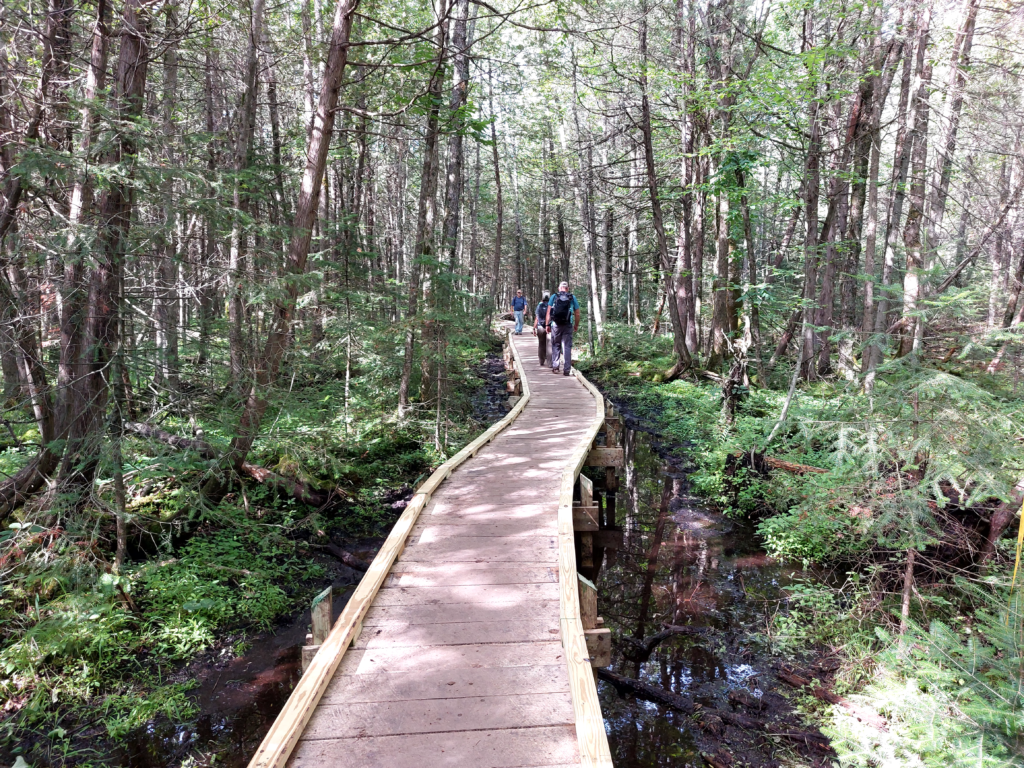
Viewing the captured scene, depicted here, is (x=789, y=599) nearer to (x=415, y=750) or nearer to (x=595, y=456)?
(x=595, y=456)

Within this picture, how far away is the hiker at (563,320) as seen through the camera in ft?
41.2

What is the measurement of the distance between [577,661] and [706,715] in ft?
7.86

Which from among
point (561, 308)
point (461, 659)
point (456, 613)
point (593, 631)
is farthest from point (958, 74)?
point (461, 659)

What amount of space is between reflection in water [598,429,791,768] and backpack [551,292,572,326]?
187 inches

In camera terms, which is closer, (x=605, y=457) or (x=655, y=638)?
(x=655, y=638)

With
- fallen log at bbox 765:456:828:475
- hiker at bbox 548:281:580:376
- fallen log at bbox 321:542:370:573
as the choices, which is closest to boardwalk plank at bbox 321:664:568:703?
fallen log at bbox 321:542:370:573

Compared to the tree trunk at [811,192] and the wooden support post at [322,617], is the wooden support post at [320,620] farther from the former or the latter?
the tree trunk at [811,192]

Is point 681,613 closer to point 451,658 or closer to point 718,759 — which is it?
point 718,759

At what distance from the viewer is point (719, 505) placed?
31.4 ft

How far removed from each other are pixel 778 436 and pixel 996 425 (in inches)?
208

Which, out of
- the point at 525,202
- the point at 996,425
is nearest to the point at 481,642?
the point at 996,425

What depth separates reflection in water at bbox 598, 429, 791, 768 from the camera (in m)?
4.91

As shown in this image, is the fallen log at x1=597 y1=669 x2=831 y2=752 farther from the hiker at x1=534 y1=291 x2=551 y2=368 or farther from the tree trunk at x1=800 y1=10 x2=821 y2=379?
the hiker at x1=534 y1=291 x2=551 y2=368

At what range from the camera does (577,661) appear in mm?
3400
